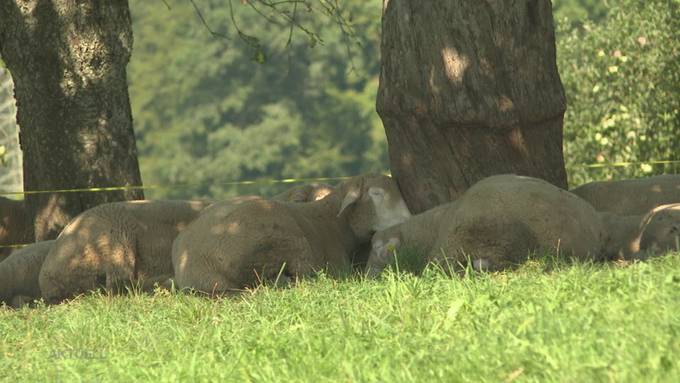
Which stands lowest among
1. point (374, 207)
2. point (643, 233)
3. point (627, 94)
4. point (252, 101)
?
point (643, 233)

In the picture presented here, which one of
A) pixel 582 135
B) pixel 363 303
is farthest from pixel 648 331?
pixel 582 135

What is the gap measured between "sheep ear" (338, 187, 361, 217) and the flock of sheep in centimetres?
1

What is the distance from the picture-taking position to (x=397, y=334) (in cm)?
665

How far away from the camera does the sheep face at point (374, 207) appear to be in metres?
11.8

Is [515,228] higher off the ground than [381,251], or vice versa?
[515,228]

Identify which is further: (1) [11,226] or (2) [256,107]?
(2) [256,107]

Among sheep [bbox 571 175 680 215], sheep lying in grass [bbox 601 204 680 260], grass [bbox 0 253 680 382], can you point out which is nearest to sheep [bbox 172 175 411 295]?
grass [bbox 0 253 680 382]

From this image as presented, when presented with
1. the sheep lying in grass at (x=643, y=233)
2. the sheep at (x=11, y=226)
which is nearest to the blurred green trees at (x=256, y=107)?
the sheep at (x=11, y=226)

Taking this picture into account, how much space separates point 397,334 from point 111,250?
212 inches

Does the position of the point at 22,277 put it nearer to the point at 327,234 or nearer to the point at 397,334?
the point at 327,234

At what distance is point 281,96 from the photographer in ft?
209

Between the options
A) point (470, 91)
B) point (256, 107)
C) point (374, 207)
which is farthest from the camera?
point (256, 107)

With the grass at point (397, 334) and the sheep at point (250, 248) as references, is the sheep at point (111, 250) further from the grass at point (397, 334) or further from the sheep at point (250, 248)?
the grass at point (397, 334)

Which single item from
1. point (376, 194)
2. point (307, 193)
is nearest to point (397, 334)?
point (376, 194)
